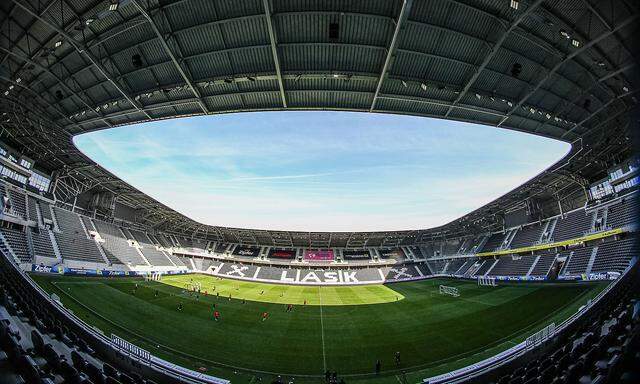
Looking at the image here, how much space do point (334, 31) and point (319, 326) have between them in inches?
923

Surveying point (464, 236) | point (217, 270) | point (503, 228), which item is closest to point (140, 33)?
point (217, 270)

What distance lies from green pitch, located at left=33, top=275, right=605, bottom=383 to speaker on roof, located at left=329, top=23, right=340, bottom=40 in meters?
17.6

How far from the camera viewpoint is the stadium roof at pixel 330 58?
11266mm

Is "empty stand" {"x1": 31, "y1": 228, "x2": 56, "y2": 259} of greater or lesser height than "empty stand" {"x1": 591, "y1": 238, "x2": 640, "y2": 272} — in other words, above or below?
above

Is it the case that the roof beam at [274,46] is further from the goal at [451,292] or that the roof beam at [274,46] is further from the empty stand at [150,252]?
the empty stand at [150,252]

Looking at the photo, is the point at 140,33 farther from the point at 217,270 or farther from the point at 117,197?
the point at 217,270

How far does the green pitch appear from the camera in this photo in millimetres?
15773

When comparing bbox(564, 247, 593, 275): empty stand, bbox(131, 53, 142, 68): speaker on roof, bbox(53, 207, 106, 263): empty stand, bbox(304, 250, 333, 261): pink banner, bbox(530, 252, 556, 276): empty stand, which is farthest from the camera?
bbox(304, 250, 333, 261): pink banner

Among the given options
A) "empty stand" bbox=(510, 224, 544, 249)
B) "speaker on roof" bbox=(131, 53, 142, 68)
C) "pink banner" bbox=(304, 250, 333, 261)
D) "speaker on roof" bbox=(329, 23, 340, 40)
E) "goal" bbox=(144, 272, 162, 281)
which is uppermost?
"speaker on roof" bbox=(131, 53, 142, 68)

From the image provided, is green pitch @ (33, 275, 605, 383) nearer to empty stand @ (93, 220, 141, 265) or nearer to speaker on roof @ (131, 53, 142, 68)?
empty stand @ (93, 220, 141, 265)

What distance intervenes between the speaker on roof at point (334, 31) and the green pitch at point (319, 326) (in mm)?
17551

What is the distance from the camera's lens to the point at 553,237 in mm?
37969

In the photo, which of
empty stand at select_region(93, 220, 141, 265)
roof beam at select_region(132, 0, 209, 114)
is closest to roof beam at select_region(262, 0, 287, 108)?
roof beam at select_region(132, 0, 209, 114)

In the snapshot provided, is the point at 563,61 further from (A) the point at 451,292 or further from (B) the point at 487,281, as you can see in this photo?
(B) the point at 487,281
